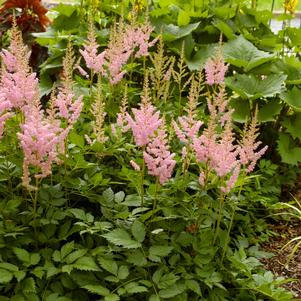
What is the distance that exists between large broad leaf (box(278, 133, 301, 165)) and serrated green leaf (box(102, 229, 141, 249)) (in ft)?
5.96

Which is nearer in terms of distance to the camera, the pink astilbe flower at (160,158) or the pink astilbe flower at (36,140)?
the pink astilbe flower at (36,140)

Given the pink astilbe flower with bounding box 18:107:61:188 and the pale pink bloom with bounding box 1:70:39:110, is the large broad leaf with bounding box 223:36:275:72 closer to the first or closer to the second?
the pale pink bloom with bounding box 1:70:39:110

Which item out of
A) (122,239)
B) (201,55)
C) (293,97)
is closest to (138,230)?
(122,239)

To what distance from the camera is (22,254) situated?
7.18 ft

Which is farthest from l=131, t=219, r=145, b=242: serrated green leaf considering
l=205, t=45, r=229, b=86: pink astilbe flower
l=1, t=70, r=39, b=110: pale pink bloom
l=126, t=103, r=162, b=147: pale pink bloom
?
l=205, t=45, r=229, b=86: pink astilbe flower

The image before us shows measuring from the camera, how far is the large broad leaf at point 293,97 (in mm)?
3809

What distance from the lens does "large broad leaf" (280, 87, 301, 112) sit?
3.81 metres

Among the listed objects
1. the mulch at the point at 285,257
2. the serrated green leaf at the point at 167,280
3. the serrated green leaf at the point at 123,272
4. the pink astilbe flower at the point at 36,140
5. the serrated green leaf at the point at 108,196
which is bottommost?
the mulch at the point at 285,257

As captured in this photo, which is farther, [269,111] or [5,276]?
[269,111]

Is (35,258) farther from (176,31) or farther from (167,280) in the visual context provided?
(176,31)

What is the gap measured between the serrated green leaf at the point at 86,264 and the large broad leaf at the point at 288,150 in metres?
1.98

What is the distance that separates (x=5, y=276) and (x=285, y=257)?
1.76 metres

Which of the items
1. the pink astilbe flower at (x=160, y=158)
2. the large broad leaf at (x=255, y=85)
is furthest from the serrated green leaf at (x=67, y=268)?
the large broad leaf at (x=255, y=85)

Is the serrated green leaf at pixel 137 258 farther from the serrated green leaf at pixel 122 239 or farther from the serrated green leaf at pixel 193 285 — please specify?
the serrated green leaf at pixel 193 285
